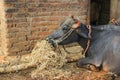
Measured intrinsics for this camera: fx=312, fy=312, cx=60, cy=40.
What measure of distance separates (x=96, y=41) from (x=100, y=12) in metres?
3.99

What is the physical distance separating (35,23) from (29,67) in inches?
43.2

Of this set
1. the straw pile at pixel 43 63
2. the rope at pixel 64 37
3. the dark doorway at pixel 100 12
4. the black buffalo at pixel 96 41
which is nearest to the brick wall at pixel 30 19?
the straw pile at pixel 43 63

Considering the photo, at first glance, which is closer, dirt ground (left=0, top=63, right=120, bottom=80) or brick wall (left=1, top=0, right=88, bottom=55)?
dirt ground (left=0, top=63, right=120, bottom=80)

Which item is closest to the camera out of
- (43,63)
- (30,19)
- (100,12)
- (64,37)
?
(64,37)

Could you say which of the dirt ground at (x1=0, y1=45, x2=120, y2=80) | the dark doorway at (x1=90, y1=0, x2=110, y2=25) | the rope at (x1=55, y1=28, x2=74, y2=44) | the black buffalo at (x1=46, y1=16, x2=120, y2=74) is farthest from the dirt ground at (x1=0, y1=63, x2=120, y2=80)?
the dark doorway at (x1=90, y1=0, x2=110, y2=25)

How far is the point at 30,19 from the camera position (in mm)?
6535

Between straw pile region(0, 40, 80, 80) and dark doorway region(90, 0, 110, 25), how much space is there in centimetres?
369

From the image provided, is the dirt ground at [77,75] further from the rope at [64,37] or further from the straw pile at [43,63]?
the rope at [64,37]

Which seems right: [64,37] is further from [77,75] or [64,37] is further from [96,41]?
[77,75]

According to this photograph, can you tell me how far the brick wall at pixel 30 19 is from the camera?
20.7 ft

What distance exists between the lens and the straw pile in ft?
18.5

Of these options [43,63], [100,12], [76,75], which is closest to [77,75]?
[76,75]

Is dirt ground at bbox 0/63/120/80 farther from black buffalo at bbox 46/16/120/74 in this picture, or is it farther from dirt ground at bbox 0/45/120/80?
black buffalo at bbox 46/16/120/74

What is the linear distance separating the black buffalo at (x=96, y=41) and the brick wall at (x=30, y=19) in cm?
94
